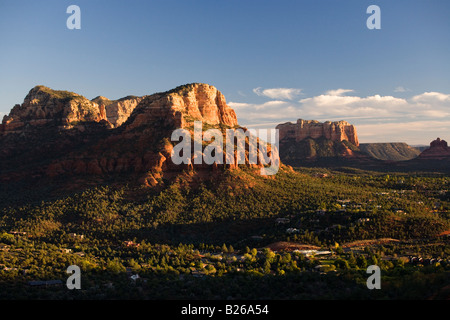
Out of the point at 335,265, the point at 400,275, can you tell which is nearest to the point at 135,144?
the point at 335,265

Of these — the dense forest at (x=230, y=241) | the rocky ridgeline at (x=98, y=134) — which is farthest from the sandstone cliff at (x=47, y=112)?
the dense forest at (x=230, y=241)

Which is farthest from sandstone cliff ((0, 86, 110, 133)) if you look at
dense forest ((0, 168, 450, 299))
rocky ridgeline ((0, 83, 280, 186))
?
dense forest ((0, 168, 450, 299))

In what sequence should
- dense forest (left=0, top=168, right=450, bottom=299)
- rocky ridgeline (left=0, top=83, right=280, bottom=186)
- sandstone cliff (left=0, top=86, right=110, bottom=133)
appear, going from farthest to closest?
sandstone cliff (left=0, top=86, right=110, bottom=133) → rocky ridgeline (left=0, top=83, right=280, bottom=186) → dense forest (left=0, top=168, right=450, bottom=299)

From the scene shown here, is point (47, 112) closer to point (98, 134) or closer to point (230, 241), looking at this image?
point (98, 134)

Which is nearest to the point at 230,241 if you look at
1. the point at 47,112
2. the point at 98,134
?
the point at 98,134

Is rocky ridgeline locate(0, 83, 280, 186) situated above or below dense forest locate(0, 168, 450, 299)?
above

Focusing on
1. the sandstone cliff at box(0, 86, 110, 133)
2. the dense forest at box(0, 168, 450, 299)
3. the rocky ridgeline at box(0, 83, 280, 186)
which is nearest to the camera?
the dense forest at box(0, 168, 450, 299)

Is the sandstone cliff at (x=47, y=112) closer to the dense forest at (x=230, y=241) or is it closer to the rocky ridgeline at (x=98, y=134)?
the rocky ridgeline at (x=98, y=134)

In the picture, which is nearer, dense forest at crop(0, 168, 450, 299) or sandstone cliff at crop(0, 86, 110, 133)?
dense forest at crop(0, 168, 450, 299)

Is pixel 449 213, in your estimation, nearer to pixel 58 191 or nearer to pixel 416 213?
pixel 416 213

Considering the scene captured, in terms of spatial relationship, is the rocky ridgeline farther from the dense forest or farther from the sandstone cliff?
the dense forest
